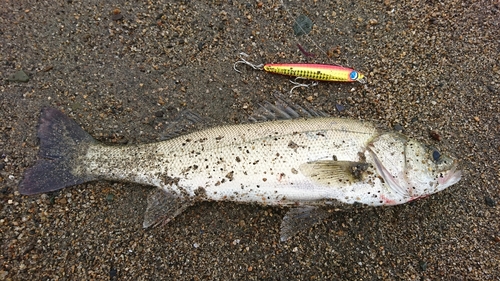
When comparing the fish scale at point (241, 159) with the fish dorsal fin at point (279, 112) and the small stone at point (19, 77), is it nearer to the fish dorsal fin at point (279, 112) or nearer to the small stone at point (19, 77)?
the fish dorsal fin at point (279, 112)

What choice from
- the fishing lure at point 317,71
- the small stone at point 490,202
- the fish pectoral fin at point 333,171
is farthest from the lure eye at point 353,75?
the small stone at point 490,202

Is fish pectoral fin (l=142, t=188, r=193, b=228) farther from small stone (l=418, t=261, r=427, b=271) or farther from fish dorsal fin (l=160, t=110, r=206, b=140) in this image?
small stone (l=418, t=261, r=427, b=271)

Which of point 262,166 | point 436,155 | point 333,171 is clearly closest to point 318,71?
point 333,171

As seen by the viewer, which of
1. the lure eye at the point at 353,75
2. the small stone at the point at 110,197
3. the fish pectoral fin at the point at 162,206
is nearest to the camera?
the fish pectoral fin at the point at 162,206

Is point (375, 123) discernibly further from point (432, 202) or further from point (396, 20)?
point (396, 20)

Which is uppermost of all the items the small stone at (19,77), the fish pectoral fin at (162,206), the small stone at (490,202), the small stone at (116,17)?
the small stone at (116,17)

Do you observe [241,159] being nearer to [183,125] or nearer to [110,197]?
[183,125]

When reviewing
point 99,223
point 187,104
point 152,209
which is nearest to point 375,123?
point 187,104
